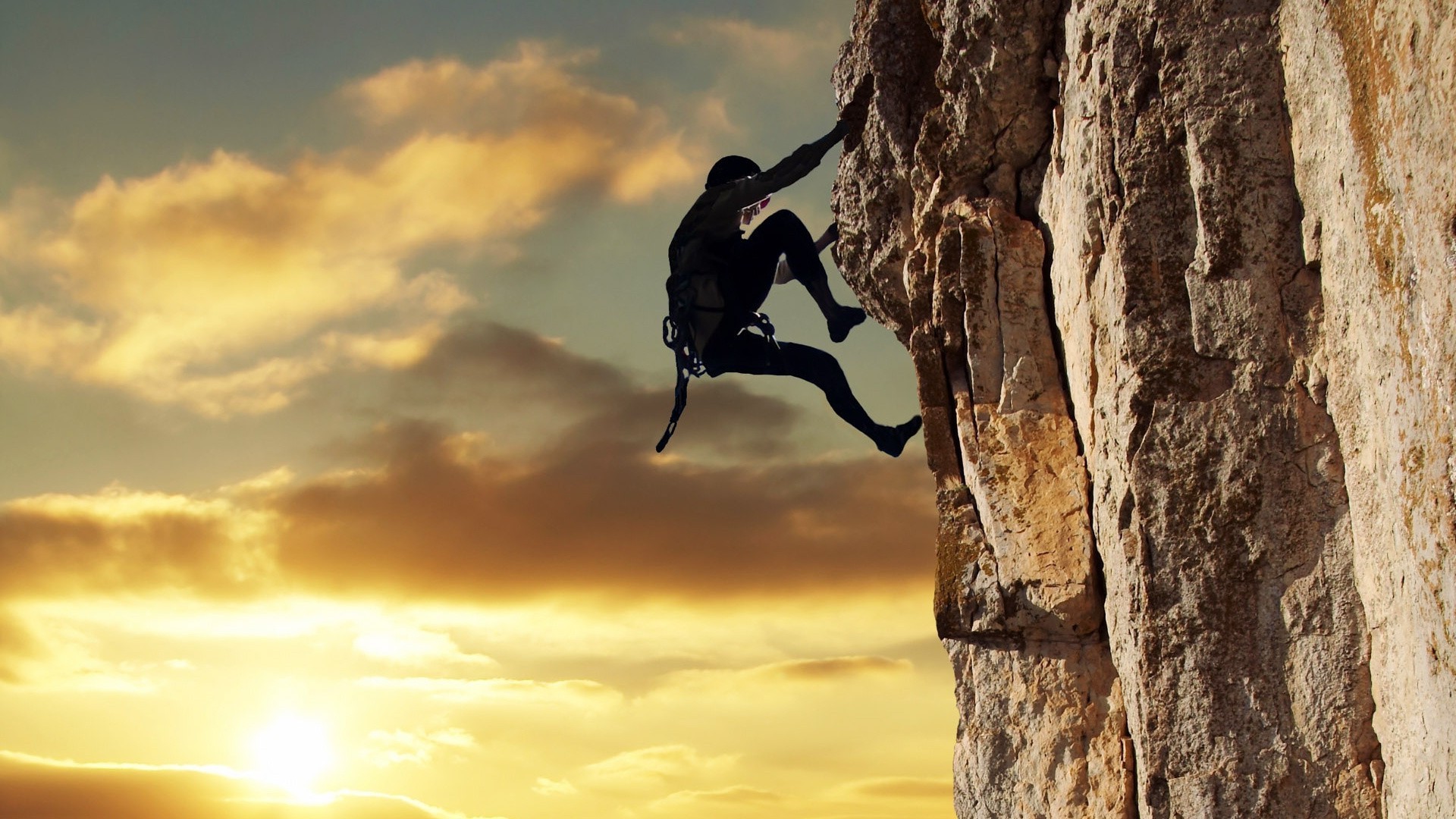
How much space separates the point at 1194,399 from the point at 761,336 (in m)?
3.92

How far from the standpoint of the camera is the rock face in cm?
349

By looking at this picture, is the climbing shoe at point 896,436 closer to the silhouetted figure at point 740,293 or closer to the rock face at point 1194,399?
the silhouetted figure at point 740,293

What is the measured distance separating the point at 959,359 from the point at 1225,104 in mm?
1964

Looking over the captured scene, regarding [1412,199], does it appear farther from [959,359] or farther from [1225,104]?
[959,359]

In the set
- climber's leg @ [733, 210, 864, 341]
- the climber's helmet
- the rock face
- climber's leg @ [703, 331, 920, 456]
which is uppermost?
the climber's helmet

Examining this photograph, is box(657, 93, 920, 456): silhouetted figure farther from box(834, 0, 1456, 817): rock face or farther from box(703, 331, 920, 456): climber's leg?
box(834, 0, 1456, 817): rock face

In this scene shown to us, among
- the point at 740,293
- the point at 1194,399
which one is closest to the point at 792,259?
the point at 740,293

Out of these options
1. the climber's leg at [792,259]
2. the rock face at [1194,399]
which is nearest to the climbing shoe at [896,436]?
the climber's leg at [792,259]

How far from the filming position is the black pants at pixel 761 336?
25.7ft

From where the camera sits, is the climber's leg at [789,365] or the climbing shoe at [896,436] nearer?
the climbing shoe at [896,436]

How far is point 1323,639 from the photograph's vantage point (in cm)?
405

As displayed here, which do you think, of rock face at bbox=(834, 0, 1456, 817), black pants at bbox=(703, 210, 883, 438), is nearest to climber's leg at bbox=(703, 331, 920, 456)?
black pants at bbox=(703, 210, 883, 438)

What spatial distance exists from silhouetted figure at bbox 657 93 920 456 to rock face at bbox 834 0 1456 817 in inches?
62.7

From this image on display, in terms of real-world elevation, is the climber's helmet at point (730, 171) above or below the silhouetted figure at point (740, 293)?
above
